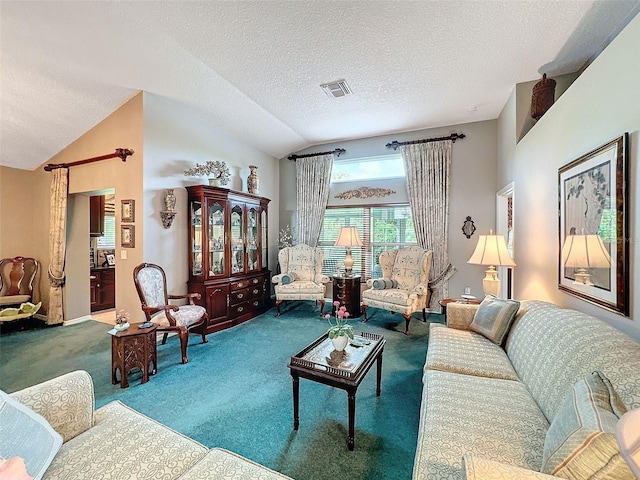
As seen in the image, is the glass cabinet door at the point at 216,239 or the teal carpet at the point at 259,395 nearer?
the teal carpet at the point at 259,395

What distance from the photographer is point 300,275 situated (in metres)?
5.23

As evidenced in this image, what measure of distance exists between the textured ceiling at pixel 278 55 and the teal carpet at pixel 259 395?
301 centimetres

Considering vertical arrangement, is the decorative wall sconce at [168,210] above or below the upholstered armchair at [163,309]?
above

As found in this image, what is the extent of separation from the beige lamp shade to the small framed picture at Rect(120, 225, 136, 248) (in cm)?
413

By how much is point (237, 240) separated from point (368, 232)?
240 cm

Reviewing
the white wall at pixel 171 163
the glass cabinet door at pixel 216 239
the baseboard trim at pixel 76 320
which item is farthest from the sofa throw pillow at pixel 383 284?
the baseboard trim at pixel 76 320

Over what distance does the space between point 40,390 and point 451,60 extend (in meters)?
3.93

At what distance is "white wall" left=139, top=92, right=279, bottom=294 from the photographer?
3.46 metres

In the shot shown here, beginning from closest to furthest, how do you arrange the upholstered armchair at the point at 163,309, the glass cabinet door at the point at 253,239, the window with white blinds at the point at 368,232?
the upholstered armchair at the point at 163,309 < the glass cabinet door at the point at 253,239 < the window with white blinds at the point at 368,232

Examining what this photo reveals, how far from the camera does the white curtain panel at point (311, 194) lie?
18.1 feet

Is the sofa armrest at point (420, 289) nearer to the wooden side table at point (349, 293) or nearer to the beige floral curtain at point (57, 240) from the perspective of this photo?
the wooden side table at point (349, 293)

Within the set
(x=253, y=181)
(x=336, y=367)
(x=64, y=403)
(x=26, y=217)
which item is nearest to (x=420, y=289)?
(x=336, y=367)

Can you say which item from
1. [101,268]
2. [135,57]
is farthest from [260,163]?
[101,268]

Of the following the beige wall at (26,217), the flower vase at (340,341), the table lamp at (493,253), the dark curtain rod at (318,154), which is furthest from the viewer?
the dark curtain rod at (318,154)
